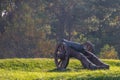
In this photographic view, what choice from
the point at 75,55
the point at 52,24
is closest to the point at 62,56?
the point at 75,55

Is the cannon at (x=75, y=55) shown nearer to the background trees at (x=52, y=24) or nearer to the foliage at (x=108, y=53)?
the foliage at (x=108, y=53)

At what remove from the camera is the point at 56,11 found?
36.4m

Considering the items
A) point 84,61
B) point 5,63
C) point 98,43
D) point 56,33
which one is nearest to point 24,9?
point 56,33

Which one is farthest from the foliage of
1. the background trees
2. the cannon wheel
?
the cannon wheel

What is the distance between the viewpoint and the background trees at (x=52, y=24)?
32625 mm

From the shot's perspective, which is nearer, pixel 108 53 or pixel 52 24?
pixel 108 53

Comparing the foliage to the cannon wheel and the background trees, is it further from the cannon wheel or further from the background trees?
the cannon wheel

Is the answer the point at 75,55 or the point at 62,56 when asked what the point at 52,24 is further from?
the point at 75,55

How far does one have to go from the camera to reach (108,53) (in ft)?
105

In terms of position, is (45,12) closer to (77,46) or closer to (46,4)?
(46,4)

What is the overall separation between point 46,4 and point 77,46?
23.1 meters

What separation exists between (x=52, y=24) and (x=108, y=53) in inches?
297

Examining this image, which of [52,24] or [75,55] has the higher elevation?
[52,24]

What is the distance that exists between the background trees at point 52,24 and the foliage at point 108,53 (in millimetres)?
2083
